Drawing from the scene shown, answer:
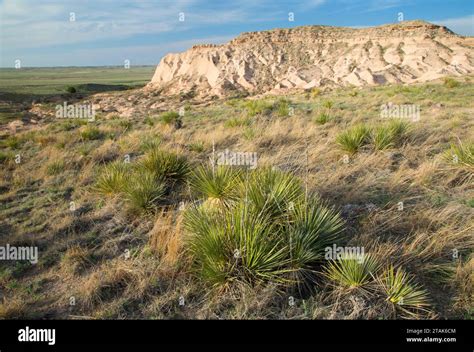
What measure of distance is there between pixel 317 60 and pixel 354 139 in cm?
4216

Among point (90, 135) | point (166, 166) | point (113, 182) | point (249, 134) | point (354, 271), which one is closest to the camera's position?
point (354, 271)

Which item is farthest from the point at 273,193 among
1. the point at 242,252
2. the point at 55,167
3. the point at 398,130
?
the point at 55,167

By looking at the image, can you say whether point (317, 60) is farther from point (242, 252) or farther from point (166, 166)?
point (242, 252)

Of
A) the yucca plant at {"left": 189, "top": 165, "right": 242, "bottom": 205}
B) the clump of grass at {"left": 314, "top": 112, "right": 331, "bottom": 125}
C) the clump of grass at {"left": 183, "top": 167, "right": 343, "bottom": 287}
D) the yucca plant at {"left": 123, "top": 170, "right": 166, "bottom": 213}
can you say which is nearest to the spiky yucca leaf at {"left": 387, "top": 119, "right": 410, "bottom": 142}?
the clump of grass at {"left": 314, "top": 112, "right": 331, "bottom": 125}

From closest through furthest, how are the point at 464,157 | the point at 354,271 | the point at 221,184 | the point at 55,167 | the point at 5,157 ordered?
1. the point at 354,271
2. the point at 221,184
3. the point at 464,157
4. the point at 55,167
5. the point at 5,157

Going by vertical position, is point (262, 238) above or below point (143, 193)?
below

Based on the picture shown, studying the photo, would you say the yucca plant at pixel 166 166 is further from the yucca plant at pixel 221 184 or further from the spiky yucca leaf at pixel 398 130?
the spiky yucca leaf at pixel 398 130

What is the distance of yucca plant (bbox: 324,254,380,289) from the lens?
127 inches

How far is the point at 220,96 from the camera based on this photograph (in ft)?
139

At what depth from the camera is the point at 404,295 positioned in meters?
3.07

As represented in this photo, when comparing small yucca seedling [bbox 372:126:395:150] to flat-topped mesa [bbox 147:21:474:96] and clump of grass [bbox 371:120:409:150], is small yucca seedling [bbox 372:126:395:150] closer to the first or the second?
clump of grass [bbox 371:120:409:150]

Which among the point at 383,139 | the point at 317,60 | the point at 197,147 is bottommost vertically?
the point at 197,147

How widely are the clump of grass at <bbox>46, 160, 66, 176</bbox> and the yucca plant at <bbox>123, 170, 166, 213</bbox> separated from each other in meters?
3.33
